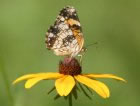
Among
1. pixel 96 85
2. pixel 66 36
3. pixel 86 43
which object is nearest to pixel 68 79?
pixel 96 85

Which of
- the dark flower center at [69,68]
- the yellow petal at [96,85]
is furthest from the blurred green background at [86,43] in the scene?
the yellow petal at [96,85]

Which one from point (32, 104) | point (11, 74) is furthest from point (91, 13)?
point (32, 104)

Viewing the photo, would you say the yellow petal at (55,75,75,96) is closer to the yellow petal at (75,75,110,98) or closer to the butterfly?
the yellow petal at (75,75,110,98)

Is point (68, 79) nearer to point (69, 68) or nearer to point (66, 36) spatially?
point (69, 68)

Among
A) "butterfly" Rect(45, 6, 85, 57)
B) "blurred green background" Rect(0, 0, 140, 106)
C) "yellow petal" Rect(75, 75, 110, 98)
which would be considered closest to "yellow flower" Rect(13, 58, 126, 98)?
"yellow petal" Rect(75, 75, 110, 98)

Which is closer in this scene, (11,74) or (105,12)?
(11,74)

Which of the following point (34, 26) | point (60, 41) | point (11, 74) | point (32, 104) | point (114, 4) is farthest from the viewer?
point (114, 4)

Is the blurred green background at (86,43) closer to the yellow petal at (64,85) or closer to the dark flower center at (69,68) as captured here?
the dark flower center at (69,68)

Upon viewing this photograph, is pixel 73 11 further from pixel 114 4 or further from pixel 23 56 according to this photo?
pixel 114 4
